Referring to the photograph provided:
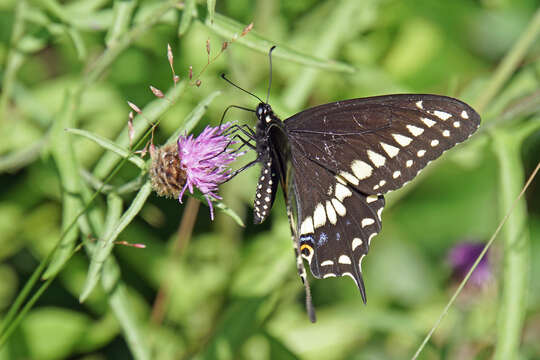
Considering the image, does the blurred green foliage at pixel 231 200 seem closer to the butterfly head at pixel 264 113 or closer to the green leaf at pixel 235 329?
the green leaf at pixel 235 329

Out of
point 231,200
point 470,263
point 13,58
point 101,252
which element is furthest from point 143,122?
point 470,263

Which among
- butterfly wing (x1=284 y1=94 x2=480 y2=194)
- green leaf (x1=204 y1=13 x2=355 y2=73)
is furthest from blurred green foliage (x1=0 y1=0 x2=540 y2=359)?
butterfly wing (x1=284 y1=94 x2=480 y2=194)

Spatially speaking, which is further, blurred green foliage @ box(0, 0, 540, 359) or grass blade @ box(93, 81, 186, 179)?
blurred green foliage @ box(0, 0, 540, 359)

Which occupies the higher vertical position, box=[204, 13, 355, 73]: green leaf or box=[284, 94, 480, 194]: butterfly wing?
box=[204, 13, 355, 73]: green leaf

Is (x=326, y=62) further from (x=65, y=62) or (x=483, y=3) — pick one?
(x=483, y=3)

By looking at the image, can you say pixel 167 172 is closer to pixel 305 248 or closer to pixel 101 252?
pixel 101 252

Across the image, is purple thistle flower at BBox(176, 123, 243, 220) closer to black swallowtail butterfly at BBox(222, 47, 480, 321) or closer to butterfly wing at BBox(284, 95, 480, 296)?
black swallowtail butterfly at BBox(222, 47, 480, 321)

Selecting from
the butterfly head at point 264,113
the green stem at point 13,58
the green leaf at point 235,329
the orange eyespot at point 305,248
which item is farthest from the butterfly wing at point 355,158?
the green stem at point 13,58

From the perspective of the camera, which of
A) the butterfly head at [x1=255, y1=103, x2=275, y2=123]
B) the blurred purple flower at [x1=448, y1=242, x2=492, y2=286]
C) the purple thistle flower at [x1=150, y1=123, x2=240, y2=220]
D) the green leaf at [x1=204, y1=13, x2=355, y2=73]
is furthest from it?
the blurred purple flower at [x1=448, y1=242, x2=492, y2=286]
